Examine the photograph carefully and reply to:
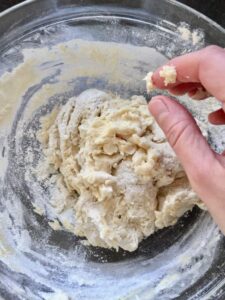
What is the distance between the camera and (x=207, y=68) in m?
1.00

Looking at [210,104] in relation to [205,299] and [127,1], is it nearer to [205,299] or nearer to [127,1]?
[127,1]

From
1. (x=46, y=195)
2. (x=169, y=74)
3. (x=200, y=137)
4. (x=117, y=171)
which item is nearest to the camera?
(x=200, y=137)

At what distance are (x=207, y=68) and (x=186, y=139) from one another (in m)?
0.16

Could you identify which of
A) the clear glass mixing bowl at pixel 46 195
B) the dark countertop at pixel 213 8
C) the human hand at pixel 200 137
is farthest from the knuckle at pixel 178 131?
Result: the dark countertop at pixel 213 8

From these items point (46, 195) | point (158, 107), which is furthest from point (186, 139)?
point (46, 195)

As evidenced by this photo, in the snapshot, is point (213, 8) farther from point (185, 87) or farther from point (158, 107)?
point (158, 107)

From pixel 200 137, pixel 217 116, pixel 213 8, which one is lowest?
pixel 200 137

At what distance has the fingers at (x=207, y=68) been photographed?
978mm

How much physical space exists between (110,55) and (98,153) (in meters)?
0.30

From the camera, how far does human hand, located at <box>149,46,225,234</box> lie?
3.12ft

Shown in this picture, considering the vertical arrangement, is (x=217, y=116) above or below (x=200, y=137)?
above

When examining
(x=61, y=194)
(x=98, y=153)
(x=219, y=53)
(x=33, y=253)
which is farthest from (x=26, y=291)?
(x=219, y=53)

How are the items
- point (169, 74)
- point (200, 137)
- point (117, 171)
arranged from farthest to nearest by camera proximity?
point (117, 171) → point (169, 74) → point (200, 137)

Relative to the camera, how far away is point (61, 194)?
141cm
